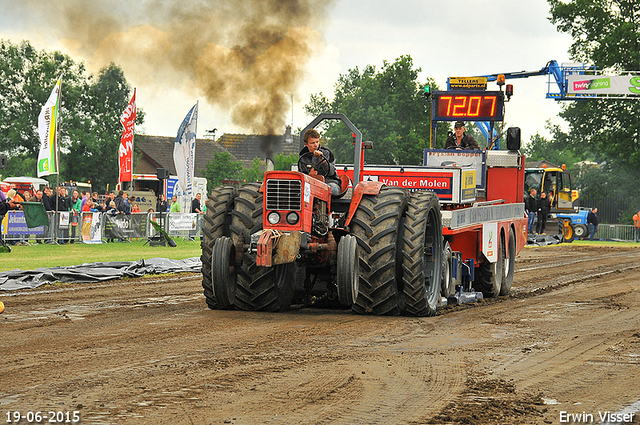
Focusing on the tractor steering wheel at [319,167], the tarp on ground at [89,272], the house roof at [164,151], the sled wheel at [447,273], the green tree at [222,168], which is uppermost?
the house roof at [164,151]

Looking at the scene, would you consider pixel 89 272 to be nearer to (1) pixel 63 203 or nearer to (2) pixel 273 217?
(2) pixel 273 217

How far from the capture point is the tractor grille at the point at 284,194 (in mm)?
8805

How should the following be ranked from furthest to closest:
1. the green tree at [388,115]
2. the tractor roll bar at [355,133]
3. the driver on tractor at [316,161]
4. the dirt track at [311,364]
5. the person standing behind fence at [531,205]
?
the green tree at [388,115] < the person standing behind fence at [531,205] < the tractor roll bar at [355,133] < the driver on tractor at [316,161] < the dirt track at [311,364]

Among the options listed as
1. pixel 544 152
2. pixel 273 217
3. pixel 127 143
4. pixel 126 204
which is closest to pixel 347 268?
pixel 273 217

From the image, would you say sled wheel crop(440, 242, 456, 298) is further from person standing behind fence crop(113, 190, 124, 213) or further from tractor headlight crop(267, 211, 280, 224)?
person standing behind fence crop(113, 190, 124, 213)

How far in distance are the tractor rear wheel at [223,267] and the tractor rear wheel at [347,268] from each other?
132cm

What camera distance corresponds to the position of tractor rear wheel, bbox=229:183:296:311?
9.59 meters

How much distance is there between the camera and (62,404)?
5.08 m

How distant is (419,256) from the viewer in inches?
373

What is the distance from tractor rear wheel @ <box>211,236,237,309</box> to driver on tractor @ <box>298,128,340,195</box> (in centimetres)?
127

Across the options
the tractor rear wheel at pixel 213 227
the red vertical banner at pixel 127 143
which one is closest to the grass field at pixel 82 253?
the red vertical banner at pixel 127 143

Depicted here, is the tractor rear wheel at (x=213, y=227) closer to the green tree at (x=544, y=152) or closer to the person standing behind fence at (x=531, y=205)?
the person standing behind fence at (x=531, y=205)

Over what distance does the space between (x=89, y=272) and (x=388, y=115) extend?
49676 millimetres

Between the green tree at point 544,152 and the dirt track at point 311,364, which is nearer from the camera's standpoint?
the dirt track at point 311,364
